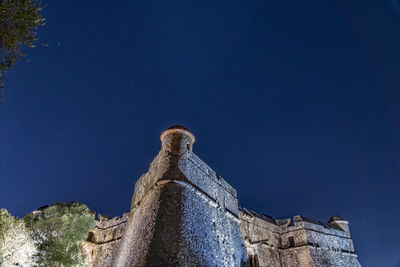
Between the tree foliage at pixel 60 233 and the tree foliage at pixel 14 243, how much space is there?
2.49 ft

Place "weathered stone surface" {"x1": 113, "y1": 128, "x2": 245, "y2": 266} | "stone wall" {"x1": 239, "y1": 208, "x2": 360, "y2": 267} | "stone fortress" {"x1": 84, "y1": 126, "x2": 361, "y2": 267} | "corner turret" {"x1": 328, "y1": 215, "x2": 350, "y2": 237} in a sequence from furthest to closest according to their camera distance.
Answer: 1. "corner turret" {"x1": 328, "y1": 215, "x2": 350, "y2": 237}
2. "stone wall" {"x1": 239, "y1": 208, "x2": 360, "y2": 267}
3. "stone fortress" {"x1": 84, "y1": 126, "x2": 361, "y2": 267}
4. "weathered stone surface" {"x1": 113, "y1": 128, "x2": 245, "y2": 266}

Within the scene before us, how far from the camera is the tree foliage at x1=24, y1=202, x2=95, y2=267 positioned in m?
18.8

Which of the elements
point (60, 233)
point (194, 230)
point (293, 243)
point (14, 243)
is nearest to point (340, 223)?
point (293, 243)

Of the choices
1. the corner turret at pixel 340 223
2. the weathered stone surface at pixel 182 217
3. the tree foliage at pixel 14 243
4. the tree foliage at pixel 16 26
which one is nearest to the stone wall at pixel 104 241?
the weathered stone surface at pixel 182 217

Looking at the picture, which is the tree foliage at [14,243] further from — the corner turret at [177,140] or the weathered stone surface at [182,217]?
the corner turret at [177,140]

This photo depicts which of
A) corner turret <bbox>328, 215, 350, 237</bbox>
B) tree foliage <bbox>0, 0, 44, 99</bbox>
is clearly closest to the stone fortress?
corner turret <bbox>328, 215, 350, 237</bbox>

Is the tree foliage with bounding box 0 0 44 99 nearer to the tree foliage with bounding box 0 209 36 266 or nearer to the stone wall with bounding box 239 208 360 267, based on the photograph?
the tree foliage with bounding box 0 209 36 266

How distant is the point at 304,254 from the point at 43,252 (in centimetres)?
2448

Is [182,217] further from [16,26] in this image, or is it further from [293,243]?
[293,243]

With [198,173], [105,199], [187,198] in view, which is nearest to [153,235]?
[187,198]

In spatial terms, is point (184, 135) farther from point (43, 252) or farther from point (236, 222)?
point (43, 252)

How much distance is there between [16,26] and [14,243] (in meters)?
14.6

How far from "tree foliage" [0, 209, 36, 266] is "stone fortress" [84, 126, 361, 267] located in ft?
20.3

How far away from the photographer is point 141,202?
67.7 ft
